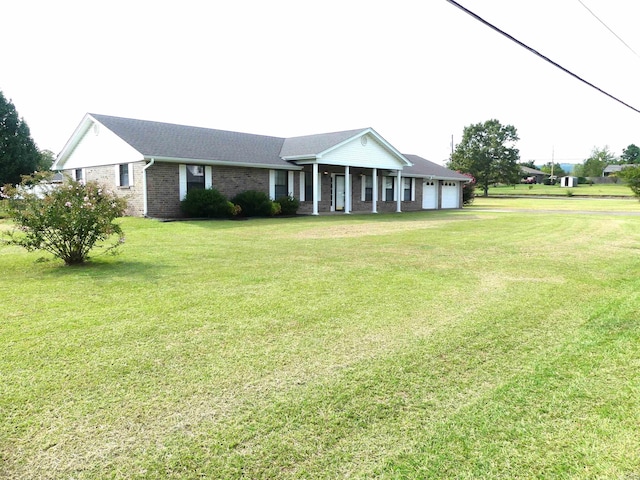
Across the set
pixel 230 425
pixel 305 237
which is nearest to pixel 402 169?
pixel 305 237

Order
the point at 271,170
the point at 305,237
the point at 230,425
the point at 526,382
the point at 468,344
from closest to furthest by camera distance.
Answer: the point at 230,425 → the point at 526,382 → the point at 468,344 → the point at 305,237 → the point at 271,170

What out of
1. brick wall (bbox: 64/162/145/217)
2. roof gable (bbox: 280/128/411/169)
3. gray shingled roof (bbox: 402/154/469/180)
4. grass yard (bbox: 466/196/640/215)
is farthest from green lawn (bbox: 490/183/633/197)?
brick wall (bbox: 64/162/145/217)

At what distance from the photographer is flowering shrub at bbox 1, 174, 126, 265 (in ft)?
24.2

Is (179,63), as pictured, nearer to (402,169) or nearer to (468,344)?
(468,344)

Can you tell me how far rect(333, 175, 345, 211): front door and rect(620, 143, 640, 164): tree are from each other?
413 ft

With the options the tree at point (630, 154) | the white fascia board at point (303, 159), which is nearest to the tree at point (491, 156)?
the white fascia board at point (303, 159)

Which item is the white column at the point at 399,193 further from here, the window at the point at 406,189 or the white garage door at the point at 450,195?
the white garage door at the point at 450,195

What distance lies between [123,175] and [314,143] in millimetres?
9763

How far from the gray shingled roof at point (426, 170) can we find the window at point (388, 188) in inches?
38.2

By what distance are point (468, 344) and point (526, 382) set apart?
792 millimetres

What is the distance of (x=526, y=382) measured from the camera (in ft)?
11.3

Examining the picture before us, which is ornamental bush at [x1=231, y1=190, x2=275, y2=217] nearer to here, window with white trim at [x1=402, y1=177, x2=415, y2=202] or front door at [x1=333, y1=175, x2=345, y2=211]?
front door at [x1=333, y1=175, x2=345, y2=211]

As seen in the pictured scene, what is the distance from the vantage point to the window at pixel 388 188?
1134 inches

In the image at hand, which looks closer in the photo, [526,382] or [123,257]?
[526,382]
